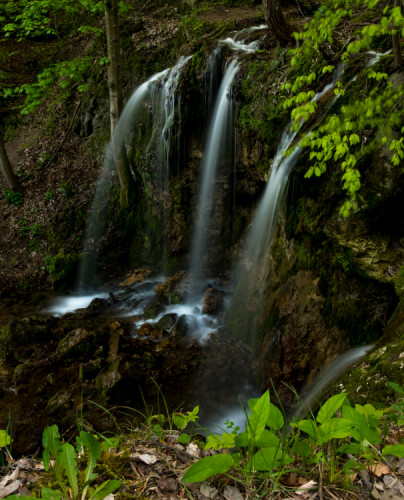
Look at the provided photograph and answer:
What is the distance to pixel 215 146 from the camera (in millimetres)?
7602

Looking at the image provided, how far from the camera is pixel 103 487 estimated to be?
4.48ft

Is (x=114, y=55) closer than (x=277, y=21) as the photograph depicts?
No

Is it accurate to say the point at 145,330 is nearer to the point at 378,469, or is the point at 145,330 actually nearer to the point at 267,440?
the point at 267,440

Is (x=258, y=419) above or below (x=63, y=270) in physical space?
above

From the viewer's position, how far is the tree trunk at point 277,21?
6.50m

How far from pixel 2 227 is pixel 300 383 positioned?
9.56 m

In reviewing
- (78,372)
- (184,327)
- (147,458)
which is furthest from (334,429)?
(184,327)

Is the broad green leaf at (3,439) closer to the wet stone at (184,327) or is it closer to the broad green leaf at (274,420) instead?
the broad green leaf at (274,420)

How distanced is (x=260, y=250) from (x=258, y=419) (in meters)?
5.21

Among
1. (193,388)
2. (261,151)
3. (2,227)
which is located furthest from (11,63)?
(193,388)

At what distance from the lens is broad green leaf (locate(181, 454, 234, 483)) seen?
1.27 meters

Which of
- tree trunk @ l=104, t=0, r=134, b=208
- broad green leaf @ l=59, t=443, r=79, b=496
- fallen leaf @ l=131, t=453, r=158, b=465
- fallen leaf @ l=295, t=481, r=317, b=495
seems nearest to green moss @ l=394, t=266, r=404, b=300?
fallen leaf @ l=295, t=481, r=317, b=495

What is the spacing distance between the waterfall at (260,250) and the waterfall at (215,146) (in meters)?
1.30

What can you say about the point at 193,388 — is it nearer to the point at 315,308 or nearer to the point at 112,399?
the point at 112,399
